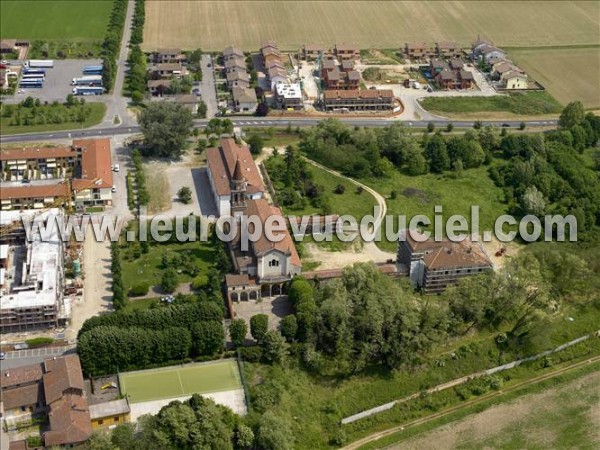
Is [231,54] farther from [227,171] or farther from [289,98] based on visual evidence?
[227,171]

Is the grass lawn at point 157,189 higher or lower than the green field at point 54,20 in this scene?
lower

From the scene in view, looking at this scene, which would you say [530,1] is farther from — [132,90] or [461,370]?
[461,370]

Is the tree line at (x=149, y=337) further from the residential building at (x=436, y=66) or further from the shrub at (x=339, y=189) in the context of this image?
the residential building at (x=436, y=66)

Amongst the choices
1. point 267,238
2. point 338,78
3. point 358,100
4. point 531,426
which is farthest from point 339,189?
point 531,426

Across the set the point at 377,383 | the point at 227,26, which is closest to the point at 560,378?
the point at 377,383

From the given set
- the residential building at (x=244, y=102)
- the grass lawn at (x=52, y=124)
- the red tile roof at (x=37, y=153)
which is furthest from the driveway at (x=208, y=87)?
the red tile roof at (x=37, y=153)

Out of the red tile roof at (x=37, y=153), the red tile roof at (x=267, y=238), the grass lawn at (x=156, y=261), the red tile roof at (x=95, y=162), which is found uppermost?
the red tile roof at (x=267, y=238)
